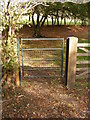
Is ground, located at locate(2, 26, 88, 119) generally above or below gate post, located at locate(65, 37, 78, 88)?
below

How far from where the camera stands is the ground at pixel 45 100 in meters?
2.33

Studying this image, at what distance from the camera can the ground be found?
2332mm

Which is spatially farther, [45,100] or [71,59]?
[71,59]

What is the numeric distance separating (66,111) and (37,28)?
26.7ft

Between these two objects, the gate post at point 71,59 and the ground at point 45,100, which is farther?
the gate post at point 71,59

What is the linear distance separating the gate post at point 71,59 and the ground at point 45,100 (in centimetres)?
18

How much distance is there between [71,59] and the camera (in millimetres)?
2986

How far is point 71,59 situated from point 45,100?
94 centimetres

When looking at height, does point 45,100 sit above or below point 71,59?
below

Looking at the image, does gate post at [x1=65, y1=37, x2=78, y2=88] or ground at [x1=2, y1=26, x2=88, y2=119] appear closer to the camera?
ground at [x1=2, y1=26, x2=88, y2=119]

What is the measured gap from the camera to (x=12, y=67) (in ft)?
9.72

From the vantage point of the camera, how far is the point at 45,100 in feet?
8.79

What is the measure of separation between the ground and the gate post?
175 mm

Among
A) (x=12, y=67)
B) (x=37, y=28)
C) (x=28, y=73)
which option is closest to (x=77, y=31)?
(x=37, y=28)
